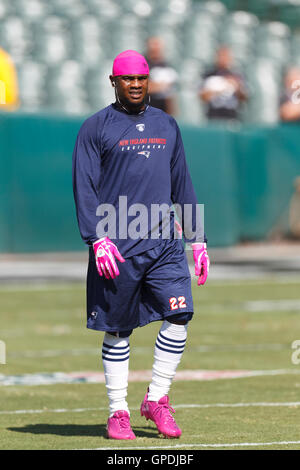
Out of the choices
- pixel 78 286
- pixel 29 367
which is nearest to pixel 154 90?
pixel 78 286

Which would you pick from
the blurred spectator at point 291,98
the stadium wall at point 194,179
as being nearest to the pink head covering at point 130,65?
the stadium wall at point 194,179

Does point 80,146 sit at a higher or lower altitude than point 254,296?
higher

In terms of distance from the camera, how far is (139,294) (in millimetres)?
6281

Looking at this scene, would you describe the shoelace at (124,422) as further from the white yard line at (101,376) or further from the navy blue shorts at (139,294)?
the white yard line at (101,376)

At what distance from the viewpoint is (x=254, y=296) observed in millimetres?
14852

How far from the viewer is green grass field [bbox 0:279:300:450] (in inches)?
248

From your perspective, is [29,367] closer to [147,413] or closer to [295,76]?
[147,413]

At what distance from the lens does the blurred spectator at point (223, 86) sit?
64.4 ft

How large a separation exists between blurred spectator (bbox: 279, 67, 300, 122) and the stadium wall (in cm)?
36

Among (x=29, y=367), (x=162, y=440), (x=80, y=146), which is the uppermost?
(x=80, y=146)

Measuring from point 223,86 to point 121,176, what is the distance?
13983 mm
